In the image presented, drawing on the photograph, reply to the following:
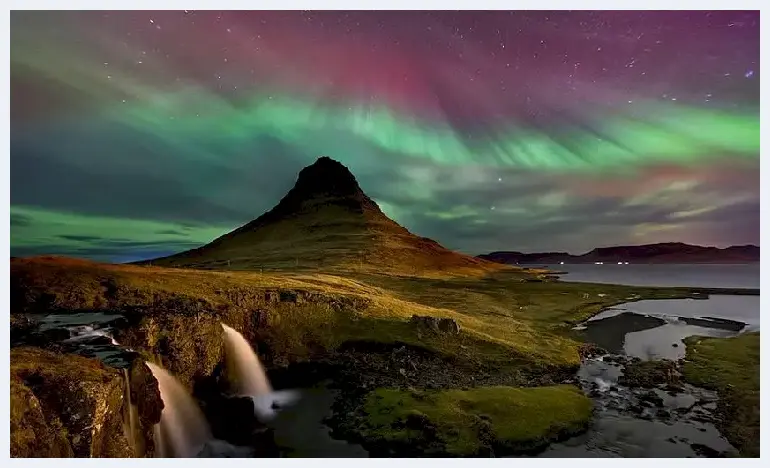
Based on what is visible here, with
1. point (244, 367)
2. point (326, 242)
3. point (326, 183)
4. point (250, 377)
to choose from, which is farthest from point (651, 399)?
point (326, 183)

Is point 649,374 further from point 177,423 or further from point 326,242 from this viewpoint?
point 326,242

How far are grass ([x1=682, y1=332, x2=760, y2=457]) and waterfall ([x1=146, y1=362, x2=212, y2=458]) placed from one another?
65.7 ft

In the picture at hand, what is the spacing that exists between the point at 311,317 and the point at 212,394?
10.7 meters

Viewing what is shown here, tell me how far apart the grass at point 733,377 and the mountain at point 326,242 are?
39272 mm

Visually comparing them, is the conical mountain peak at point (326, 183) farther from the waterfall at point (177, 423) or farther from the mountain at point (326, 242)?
the waterfall at point (177, 423)

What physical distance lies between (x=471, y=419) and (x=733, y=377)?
17.3m

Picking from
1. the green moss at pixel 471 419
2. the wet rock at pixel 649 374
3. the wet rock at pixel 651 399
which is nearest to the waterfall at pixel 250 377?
the green moss at pixel 471 419

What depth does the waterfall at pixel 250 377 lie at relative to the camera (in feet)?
70.7

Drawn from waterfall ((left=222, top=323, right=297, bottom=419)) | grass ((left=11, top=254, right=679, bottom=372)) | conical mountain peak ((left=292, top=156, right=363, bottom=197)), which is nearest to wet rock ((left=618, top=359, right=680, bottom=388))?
grass ((left=11, top=254, right=679, bottom=372))

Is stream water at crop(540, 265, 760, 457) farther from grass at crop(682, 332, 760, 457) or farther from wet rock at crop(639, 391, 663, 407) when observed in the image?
grass at crop(682, 332, 760, 457)

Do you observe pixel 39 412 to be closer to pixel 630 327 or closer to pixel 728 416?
pixel 728 416

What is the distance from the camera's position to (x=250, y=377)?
22.9m

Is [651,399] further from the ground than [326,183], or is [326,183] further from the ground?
[326,183]
